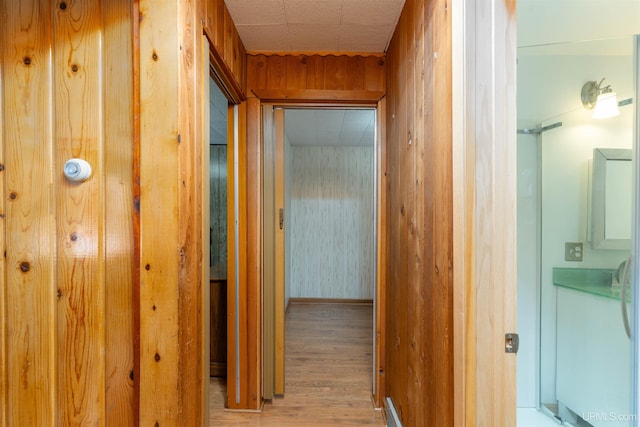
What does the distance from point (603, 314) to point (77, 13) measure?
2.86m

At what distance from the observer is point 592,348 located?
1.65 m

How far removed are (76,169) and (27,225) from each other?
0.26 m

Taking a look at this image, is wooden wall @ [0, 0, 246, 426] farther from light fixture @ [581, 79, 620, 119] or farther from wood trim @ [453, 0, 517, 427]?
light fixture @ [581, 79, 620, 119]

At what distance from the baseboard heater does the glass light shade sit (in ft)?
6.87

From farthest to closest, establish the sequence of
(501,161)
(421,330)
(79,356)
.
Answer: (421,330), (79,356), (501,161)

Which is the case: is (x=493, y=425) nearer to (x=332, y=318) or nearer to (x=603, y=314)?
(x=603, y=314)

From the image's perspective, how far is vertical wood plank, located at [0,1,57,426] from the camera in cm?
92

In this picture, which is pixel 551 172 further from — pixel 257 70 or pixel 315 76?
pixel 257 70

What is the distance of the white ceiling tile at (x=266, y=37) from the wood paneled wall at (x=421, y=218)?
0.70 m

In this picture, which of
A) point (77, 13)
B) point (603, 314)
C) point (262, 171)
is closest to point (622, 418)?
point (603, 314)

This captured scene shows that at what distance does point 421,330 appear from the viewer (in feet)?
3.90

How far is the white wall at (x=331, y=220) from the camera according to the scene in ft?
14.7

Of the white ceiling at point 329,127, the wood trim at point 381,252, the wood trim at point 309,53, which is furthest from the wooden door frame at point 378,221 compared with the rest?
the white ceiling at point 329,127

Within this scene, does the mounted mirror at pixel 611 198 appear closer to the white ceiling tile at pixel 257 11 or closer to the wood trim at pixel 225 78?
the white ceiling tile at pixel 257 11
